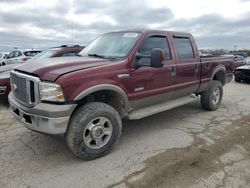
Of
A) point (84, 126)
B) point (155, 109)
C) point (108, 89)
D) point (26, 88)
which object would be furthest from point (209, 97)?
point (26, 88)

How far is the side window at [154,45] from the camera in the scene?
450 centimetres

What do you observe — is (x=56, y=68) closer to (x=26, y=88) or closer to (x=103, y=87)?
(x=26, y=88)

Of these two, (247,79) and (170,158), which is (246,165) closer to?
(170,158)

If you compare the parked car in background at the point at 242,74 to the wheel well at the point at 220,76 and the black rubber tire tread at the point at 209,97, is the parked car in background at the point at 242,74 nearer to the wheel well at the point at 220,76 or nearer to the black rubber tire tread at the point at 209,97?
the wheel well at the point at 220,76

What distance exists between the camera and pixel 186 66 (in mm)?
5297

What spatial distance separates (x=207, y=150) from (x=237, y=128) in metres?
1.51

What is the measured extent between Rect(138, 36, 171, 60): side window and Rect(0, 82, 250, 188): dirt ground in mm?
1562

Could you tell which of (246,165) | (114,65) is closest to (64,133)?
A: (114,65)

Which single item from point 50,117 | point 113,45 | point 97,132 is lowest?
point 97,132

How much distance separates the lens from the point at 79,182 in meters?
3.13

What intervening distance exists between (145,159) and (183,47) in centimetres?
283

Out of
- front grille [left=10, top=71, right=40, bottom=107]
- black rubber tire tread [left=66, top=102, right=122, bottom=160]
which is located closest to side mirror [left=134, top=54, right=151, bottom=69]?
black rubber tire tread [left=66, top=102, right=122, bottom=160]

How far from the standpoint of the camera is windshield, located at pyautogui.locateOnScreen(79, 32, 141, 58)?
4355mm

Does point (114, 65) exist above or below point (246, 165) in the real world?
above
